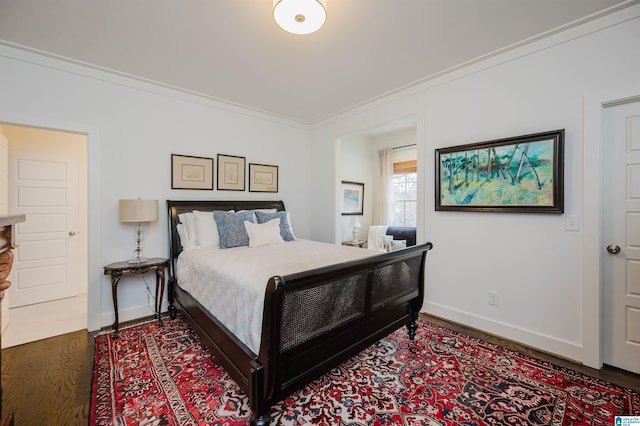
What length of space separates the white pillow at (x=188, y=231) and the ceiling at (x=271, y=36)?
1585 millimetres

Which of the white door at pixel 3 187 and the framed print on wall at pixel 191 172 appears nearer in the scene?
the white door at pixel 3 187

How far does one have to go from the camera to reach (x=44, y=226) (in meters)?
3.72

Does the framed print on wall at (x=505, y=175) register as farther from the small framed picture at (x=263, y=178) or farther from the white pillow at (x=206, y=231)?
the white pillow at (x=206, y=231)

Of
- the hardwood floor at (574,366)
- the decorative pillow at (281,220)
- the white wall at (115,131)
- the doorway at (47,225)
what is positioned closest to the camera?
the hardwood floor at (574,366)

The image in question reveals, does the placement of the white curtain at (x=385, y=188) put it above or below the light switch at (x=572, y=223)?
above

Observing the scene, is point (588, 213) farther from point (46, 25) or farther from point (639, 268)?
point (46, 25)

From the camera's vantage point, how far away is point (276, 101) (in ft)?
12.9

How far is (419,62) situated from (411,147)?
2.84 meters

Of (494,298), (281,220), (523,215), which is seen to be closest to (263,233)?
(281,220)

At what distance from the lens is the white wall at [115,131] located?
8.92 feet

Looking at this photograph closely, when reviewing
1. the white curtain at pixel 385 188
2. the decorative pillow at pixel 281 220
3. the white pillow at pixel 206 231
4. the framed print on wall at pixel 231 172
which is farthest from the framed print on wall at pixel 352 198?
the white pillow at pixel 206 231

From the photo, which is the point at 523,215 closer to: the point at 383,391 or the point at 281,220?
the point at 383,391

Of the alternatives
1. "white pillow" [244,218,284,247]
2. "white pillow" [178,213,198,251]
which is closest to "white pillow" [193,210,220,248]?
"white pillow" [178,213,198,251]

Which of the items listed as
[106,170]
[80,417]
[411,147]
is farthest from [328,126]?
[80,417]
